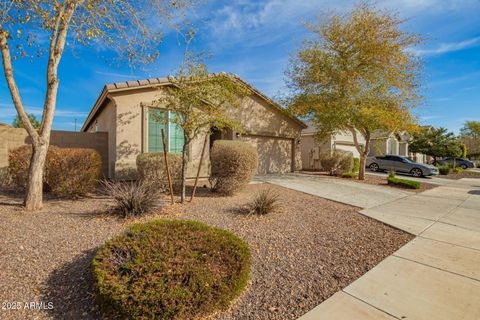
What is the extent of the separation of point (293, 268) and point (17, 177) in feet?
27.9

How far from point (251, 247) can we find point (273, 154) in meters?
10.6

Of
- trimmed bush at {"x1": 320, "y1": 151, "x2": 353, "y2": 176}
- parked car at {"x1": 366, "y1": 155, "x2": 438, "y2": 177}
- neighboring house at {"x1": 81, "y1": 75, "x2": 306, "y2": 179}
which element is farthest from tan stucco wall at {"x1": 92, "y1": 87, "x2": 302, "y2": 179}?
parked car at {"x1": 366, "y1": 155, "x2": 438, "y2": 177}

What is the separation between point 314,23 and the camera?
12508mm

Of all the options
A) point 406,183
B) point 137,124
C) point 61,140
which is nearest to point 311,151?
point 406,183

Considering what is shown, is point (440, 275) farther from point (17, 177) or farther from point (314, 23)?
point (314, 23)

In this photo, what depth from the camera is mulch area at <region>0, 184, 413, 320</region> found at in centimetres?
268

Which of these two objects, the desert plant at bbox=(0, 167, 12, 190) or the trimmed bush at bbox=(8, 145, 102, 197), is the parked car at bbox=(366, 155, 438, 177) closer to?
the trimmed bush at bbox=(8, 145, 102, 197)

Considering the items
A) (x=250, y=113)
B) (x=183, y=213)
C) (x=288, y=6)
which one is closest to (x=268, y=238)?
(x=183, y=213)

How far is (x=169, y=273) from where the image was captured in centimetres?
→ 253

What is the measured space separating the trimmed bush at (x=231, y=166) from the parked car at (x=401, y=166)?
15.7 meters

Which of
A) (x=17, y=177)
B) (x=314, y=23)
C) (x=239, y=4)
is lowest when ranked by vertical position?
(x=17, y=177)

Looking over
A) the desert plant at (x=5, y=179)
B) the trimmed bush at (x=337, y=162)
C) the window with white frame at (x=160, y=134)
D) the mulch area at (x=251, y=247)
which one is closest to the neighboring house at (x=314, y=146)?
the trimmed bush at (x=337, y=162)

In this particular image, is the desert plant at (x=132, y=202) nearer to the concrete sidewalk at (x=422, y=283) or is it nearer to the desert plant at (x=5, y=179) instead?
the concrete sidewalk at (x=422, y=283)

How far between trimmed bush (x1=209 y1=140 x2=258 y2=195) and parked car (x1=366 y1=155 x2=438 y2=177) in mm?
15722
